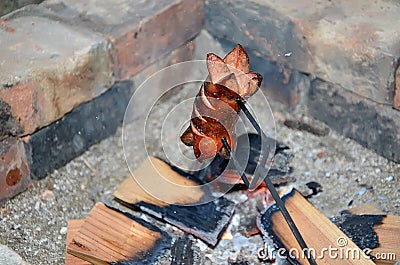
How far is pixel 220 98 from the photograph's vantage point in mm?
1913

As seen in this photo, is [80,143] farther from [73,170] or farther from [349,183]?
[349,183]

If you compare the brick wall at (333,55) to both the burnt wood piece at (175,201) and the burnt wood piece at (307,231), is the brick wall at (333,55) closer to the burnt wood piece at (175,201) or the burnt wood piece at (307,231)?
the burnt wood piece at (307,231)

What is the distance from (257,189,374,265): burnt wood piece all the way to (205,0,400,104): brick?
59 centimetres

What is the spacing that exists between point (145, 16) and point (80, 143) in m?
0.63

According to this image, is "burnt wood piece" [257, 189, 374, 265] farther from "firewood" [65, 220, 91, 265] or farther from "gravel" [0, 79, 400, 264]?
"firewood" [65, 220, 91, 265]

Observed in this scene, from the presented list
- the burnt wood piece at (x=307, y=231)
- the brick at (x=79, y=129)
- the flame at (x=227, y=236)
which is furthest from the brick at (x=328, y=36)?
the flame at (x=227, y=236)

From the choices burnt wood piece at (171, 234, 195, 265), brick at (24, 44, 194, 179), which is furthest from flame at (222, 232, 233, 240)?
brick at (24, 44, 194, 179)

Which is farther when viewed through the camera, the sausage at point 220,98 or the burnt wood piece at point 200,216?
the burnt wood piece at point 200,216

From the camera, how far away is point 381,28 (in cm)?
264

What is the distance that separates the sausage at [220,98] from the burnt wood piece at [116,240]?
0.48 metres

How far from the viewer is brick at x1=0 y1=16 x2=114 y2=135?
240cm

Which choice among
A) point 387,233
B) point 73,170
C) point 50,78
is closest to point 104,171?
point 73,170

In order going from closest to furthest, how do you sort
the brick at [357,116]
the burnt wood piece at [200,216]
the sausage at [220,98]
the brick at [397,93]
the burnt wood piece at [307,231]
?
1. the sausage at [220,98]
2. the burnt wood piece at [307,231]
3. the burnt wood piece at [200,216]
4. the brick at [397,93]
5. the brick at [357,116]

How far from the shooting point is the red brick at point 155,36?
8.93 ft
